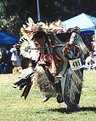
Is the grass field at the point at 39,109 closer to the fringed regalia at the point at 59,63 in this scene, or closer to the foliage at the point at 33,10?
the fringed regalia at the point at 59,63

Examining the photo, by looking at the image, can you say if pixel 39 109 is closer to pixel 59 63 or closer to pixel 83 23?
pixel 59 63

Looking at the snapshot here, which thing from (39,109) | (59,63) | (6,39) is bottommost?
(6,39)

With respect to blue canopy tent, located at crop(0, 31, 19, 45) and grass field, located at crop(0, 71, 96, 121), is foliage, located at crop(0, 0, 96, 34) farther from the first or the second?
grass field, located at crop(0, 71, 96, 121)

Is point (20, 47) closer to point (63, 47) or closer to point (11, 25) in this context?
point (63, 47)

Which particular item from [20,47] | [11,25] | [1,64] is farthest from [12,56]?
[11,25]

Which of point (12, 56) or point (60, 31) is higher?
point (60, 31)

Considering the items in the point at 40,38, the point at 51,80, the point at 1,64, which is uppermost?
the point at 40,38

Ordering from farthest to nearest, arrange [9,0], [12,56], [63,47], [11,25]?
[11,25], [9,0], [12,56], [63,47]

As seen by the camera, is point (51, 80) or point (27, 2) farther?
point (27, 2)

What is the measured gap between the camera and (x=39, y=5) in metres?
38.0

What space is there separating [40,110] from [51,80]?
71cm

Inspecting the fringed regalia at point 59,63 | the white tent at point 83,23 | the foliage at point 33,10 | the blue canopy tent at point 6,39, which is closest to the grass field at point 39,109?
the fringed regalia at point 59,63

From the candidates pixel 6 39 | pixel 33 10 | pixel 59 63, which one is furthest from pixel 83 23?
pixel 33 10

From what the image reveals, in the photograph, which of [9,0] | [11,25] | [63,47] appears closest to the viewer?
[63,47]
